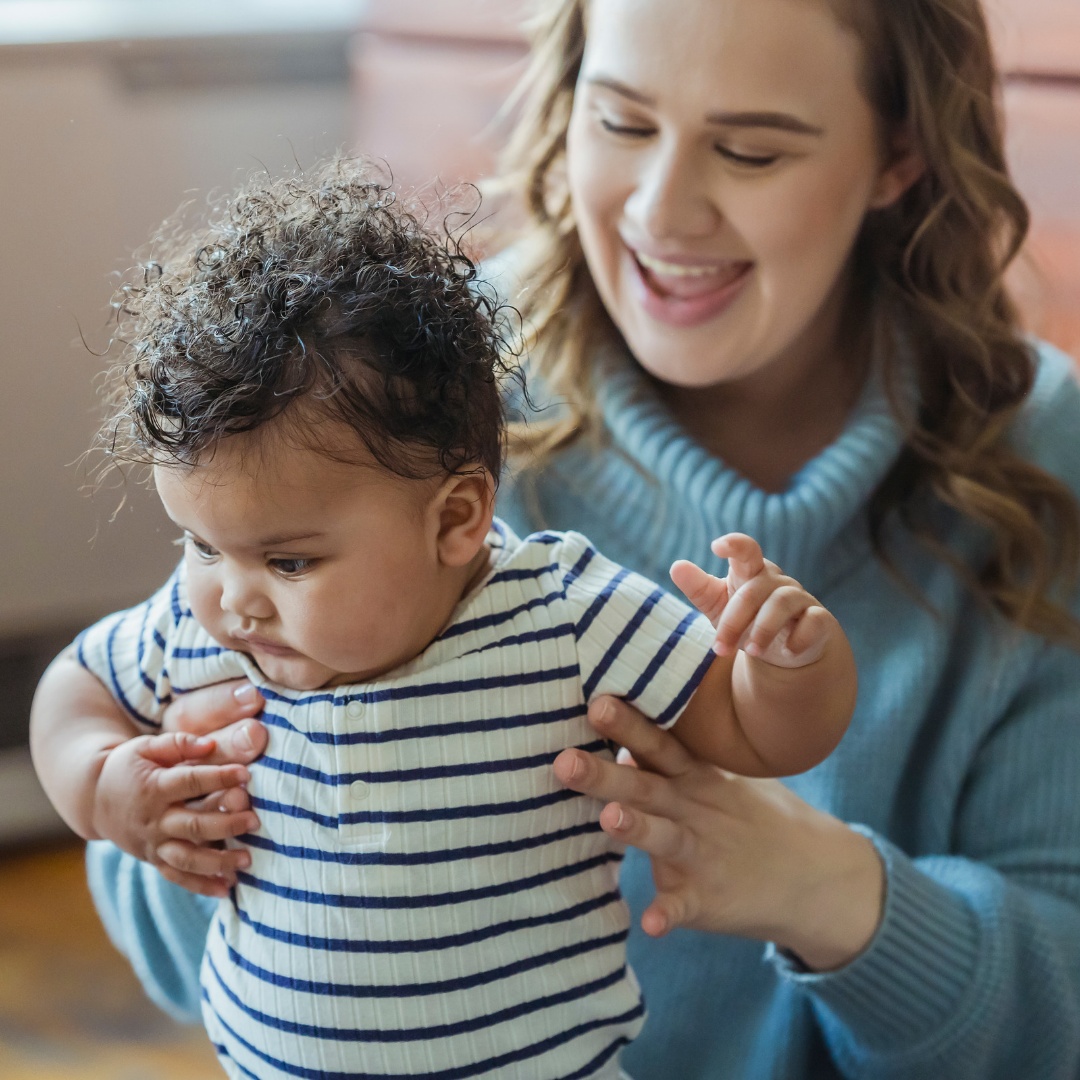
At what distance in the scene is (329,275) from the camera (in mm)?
750

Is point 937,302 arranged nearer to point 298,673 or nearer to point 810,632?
point 810,632

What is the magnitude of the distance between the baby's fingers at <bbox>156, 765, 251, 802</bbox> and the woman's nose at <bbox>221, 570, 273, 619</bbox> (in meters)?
0.12

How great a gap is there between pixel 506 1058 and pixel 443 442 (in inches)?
15.0

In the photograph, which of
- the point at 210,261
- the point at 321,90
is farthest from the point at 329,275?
the point at 321,90

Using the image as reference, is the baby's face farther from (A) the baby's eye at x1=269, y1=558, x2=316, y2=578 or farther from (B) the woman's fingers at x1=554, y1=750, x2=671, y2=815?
(B) the woman's fingers at x1=554, y1=750, x2=671, y2=815

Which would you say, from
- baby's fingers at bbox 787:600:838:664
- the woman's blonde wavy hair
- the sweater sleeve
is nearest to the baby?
baby's fingers at bbox 787:600:838:664

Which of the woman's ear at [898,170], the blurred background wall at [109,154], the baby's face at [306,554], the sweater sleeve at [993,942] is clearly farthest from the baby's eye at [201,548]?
the blurred background wall at [109,154]

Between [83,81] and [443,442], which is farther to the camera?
[83,81]

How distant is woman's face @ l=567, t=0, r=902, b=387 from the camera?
1.04 metres

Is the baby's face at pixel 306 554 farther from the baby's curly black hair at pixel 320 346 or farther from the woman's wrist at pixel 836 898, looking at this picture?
the woman's wrist at pixel 836 898

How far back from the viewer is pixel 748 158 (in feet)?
3.56

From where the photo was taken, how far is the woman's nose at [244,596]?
76cm

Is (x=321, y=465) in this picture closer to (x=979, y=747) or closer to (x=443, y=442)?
(x=443, y=442)

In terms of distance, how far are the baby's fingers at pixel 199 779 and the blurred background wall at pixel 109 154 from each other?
959 mm
